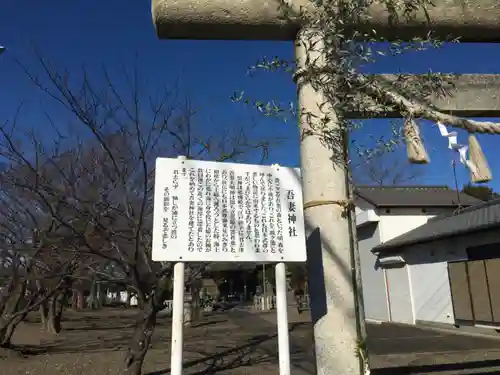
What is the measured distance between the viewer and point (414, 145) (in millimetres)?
2844

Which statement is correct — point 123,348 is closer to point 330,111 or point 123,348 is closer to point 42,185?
point 42,185

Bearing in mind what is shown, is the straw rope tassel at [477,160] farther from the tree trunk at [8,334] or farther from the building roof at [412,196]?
the building roof at [412,196]

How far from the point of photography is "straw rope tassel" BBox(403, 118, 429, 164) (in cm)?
283

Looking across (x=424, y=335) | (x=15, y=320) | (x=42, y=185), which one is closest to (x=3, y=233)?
(x=15, y=320)

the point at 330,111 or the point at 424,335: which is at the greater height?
the point at 330,111

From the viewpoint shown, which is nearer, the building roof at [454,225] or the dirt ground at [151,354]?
the dirt ground at [151,354]

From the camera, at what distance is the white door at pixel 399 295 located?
1551 cm

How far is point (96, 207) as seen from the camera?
639cm

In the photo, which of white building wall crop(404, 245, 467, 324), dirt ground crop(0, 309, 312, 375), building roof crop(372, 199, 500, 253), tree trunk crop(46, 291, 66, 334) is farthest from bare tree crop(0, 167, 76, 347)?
white building wall crop(404, 245, 467, 324)

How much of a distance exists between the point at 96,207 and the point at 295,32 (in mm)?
4575

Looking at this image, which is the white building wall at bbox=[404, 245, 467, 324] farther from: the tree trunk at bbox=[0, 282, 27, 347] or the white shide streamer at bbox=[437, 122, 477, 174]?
the tree trunk at bbox=[0, 282, 27, 347]

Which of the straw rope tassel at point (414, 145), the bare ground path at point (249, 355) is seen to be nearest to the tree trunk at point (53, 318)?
the bare ground path at point (249, 355)

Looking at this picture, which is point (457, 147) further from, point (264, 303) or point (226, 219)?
point (264, 303)

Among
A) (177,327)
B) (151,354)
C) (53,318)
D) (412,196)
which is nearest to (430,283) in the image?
(412,196)
